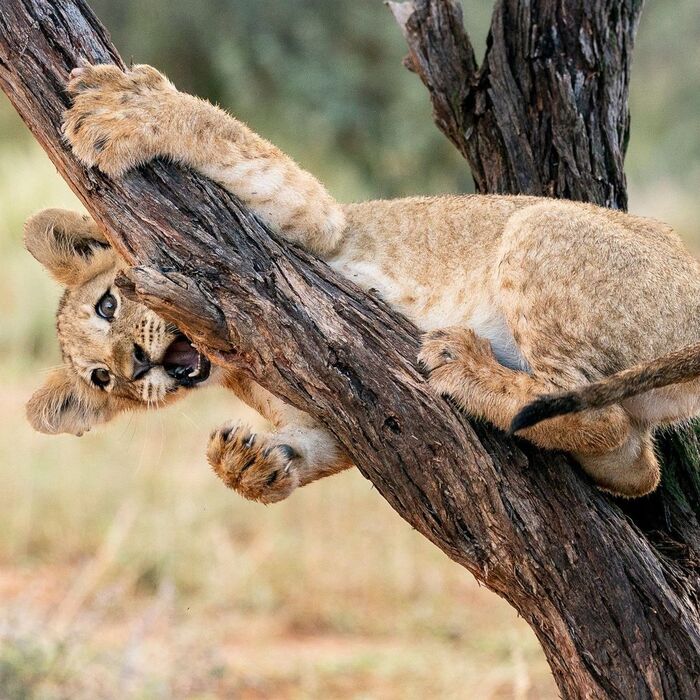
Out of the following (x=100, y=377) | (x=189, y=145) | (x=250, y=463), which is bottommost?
(x=250, y=463)

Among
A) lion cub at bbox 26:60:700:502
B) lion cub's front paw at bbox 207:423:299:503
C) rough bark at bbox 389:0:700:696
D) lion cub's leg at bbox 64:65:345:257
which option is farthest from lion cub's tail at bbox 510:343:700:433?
rough bark at bbox 389:0:700:696

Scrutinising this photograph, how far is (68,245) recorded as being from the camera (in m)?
4.65

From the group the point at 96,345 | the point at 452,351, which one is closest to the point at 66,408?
the point at 96,345

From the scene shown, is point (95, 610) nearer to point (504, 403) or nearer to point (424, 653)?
point (424, 653)

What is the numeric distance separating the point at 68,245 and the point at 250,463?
1317 millimetres

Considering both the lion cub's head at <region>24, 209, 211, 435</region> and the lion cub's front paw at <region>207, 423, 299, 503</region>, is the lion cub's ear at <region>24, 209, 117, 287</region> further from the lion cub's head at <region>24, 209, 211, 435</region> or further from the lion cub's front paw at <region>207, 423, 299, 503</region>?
the lion cub's front paw at <region>207, 423, 299, 503</region>

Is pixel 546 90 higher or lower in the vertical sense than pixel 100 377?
higher

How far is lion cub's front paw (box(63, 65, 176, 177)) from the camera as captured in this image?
3.68 metres

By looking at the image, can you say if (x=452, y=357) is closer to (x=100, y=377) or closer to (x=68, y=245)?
(x=100, y=377)

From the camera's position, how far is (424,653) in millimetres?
7781

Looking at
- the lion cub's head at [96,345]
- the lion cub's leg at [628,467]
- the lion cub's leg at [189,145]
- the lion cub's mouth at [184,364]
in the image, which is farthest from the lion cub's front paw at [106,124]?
the lion cub's leg at [628,467]

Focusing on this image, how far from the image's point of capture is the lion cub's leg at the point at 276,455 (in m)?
4.13

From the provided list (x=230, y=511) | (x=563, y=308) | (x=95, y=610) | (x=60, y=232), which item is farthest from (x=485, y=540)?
(x=230, y=511)

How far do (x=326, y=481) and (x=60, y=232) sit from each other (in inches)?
219
